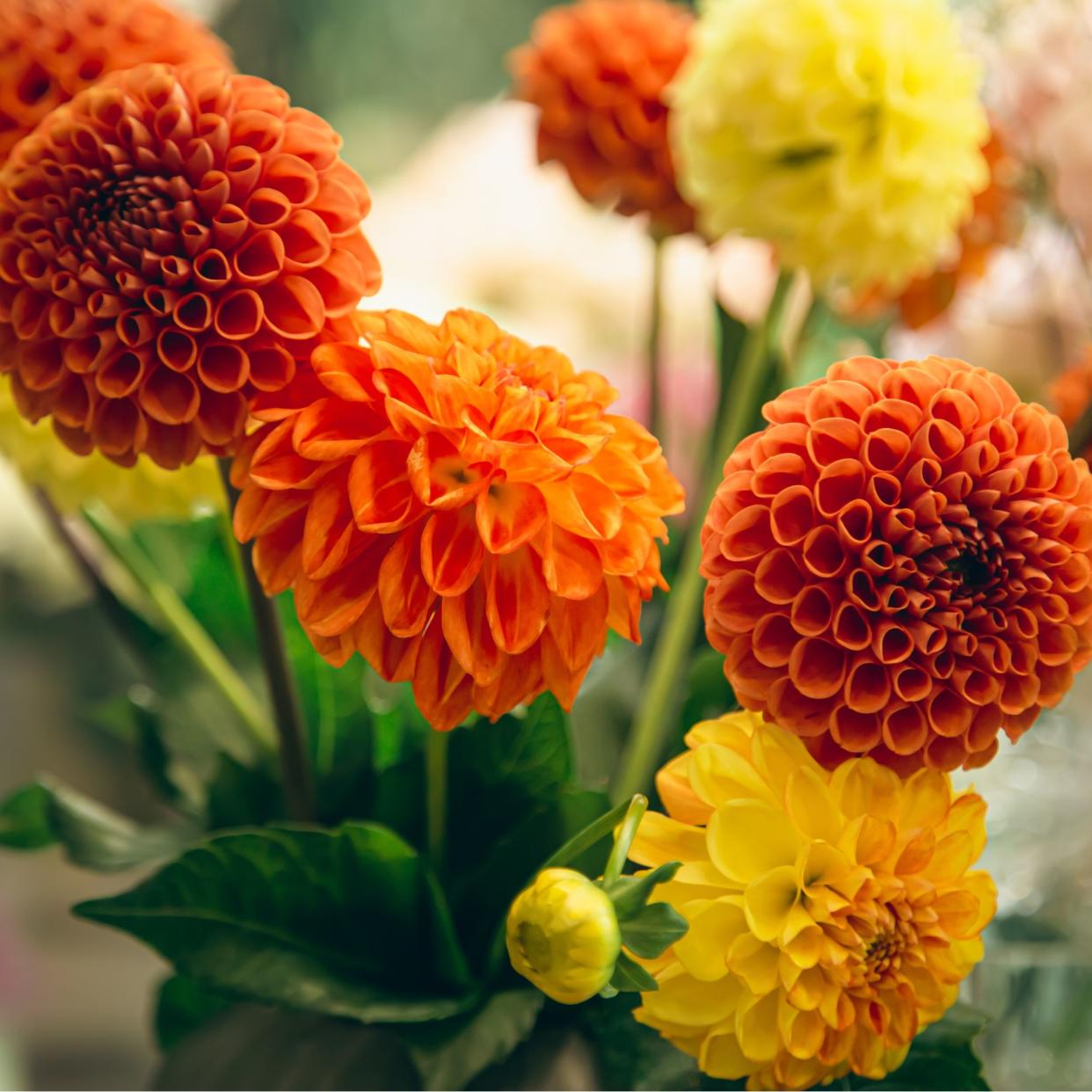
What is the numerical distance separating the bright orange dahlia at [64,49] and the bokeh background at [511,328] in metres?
0.13

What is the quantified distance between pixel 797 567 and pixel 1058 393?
0.14m

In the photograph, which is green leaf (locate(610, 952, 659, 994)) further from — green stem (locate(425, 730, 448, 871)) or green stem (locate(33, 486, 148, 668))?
green stem (locate(33, 486, 148, 668))

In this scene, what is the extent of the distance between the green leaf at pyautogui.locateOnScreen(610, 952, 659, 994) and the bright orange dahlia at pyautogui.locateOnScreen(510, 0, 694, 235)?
0.21 meters

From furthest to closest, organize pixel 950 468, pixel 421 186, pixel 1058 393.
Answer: pixel 421 186
pixel 1058 393
pixel 950 468

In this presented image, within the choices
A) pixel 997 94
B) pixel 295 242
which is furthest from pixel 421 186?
pixel 295 242

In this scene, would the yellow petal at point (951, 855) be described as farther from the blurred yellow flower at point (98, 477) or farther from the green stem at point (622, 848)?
the blurred yellow flower at point (98, 477)

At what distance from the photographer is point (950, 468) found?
173 millimetres

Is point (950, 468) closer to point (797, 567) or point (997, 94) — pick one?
point (797, 567)

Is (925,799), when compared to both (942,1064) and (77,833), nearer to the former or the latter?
(942,1064)

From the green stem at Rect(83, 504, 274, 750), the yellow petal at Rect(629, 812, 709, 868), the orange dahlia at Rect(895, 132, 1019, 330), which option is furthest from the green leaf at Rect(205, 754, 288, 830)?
the orange dahlia at Rect(895, 132, 1019, 330)

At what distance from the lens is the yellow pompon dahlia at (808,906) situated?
179 mm

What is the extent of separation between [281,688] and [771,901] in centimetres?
11

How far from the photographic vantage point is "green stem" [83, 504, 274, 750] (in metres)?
0.27

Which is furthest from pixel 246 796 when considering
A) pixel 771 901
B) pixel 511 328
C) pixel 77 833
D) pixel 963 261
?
pixel 511 328
